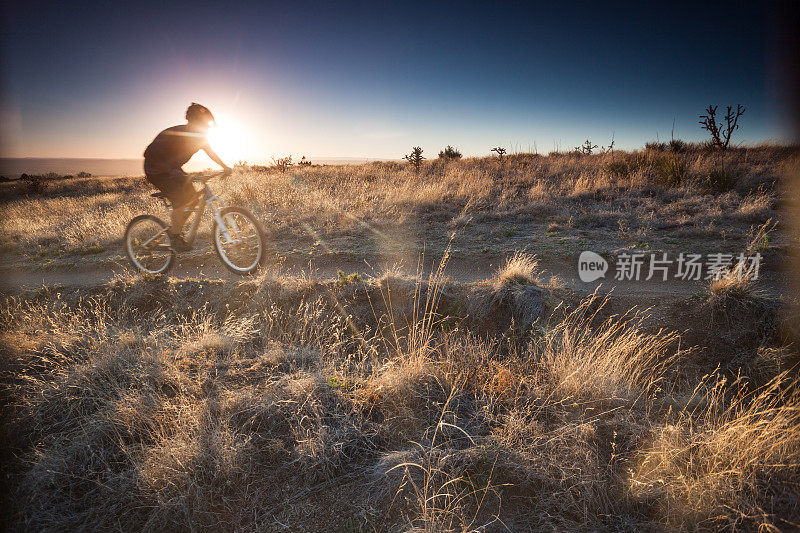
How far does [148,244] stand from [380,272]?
379cm

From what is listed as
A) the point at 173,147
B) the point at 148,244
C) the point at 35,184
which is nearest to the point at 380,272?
the point at 173,147

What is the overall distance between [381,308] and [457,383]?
1.96 meters

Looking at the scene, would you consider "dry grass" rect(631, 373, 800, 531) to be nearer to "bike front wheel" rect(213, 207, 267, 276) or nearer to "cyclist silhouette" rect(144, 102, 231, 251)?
"bike front wheel" rect(213, 207, 267, 276)

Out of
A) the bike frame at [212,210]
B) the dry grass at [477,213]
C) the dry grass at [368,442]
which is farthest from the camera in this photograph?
the dry grass at [477,213]

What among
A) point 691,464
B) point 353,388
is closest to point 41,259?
point 353,388

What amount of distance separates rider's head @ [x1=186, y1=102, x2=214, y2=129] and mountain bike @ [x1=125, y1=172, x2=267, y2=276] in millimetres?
730

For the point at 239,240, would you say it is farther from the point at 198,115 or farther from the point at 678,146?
the point at 678,146

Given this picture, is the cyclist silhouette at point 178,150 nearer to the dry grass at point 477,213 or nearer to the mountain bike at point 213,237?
the mountain bike at point 213,237

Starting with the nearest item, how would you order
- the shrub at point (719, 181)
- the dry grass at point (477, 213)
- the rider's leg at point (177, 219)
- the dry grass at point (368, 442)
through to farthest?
the dry grass at point (368, 442)
the rider's leg at point (177, 219)
the dry grass at point (477, 213)
the shrub at point (719, 181)

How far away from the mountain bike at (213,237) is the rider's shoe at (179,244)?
46mm

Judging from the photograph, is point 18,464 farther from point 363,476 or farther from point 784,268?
point 784,268

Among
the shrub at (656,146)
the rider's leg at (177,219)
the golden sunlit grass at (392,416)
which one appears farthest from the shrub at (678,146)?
the rider's leg at (177,219)

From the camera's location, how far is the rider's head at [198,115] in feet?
16.2

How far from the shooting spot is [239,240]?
213 inches
